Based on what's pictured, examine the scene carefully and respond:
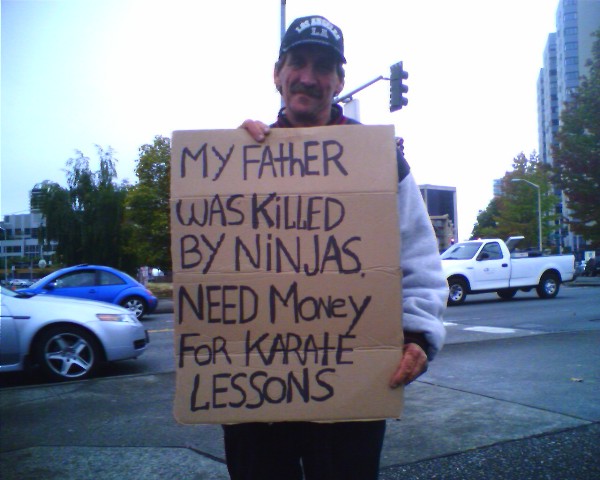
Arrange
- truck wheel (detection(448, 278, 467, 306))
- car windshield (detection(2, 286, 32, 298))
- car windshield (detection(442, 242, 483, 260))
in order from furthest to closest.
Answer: car windshield (detection(442, 242, 483, 260))
truck wheel (detection(448, 278, 467, 306))
car windshield (detection(2, 286, 32, 298))

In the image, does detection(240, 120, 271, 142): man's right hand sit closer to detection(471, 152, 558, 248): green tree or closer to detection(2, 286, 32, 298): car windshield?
detection(2, 286, 32, 298): car windshield

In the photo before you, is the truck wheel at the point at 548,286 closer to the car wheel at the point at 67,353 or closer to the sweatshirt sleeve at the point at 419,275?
the car wheel at the point at 67,353

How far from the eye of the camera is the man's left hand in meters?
1.70

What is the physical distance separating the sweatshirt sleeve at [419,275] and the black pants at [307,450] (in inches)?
13.0

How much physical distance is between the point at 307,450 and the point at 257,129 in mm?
1023

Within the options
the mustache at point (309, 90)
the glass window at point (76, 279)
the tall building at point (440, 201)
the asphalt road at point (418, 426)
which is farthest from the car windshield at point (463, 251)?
the mustache at point (309, 90)

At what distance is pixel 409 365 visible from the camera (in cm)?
172

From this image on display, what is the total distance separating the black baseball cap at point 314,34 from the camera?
6.39 feet

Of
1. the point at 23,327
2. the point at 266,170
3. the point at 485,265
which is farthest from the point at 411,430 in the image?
the point at 485,265

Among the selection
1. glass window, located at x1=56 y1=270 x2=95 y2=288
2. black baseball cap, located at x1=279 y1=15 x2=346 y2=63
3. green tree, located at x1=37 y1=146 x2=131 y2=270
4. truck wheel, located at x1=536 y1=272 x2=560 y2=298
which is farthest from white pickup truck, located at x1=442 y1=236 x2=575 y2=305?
green tree, located at x1=37 y1=146 x2=131 y2=270

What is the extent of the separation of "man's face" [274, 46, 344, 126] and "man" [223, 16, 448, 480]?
1 cm

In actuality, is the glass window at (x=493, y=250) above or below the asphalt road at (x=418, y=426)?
above

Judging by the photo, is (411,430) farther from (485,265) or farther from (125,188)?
(125,188)

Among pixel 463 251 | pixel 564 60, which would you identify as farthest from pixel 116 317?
pixel 564 60
